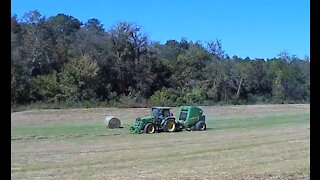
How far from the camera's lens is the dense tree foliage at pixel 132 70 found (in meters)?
29.3

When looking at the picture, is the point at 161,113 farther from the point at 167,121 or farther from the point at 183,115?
the point at 183,115

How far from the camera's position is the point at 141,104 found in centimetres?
3061

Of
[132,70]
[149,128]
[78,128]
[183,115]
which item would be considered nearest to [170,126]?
[149,128]

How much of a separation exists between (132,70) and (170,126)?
18.3m

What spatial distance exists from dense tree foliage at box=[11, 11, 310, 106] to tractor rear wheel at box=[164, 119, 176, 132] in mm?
12711

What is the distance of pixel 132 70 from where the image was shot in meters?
33.2

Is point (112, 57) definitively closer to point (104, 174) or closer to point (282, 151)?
point (282, 151)

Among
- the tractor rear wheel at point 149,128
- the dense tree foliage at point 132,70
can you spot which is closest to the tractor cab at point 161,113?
the tractor rear wheel at point 149,128

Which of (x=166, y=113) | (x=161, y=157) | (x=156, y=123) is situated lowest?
(x=161, y=157)

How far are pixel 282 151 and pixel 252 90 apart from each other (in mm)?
26018

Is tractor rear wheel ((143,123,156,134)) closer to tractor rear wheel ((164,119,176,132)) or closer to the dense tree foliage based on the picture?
tractor rear wheel ((164,119,176,132))

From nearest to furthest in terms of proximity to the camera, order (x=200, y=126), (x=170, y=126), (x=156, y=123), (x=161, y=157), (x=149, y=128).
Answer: (x=161, y=157) < (x=149, y=128) < (x=156, y=123) < (x=170, y=126) < (x=200, y=126)

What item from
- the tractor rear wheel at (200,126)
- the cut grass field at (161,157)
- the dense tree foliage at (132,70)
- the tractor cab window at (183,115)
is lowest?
the cut grass field at (161,157)

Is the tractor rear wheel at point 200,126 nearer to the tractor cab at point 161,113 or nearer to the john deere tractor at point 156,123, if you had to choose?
the john deere tractor at point 156,123
